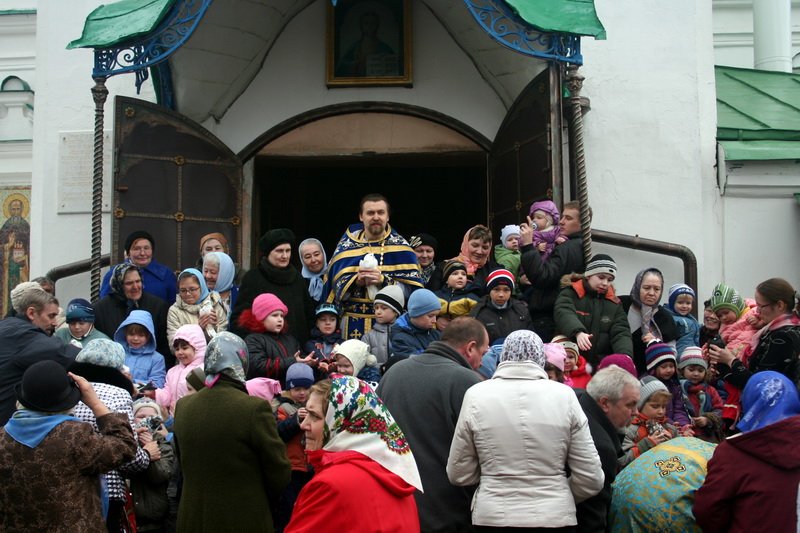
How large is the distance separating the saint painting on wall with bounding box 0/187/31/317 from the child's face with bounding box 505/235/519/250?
9.58m

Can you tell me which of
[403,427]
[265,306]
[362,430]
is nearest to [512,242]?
[265,306]

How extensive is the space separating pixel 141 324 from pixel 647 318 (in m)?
3.76

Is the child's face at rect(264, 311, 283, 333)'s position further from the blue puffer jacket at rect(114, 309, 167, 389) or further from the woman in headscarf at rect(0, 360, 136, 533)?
the woman in headscarf at rect(0, 360, 136, 533)

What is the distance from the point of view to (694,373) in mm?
8367

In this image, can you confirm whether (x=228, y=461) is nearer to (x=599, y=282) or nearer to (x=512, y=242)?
(x=599, y=282)

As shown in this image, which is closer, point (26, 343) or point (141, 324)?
point (26, 343)

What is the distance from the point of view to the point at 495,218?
11531 millimetres

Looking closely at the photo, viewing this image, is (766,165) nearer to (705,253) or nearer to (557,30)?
(705,253)

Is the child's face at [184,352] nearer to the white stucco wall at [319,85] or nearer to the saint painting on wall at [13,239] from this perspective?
the white stucco wall at [319,85]

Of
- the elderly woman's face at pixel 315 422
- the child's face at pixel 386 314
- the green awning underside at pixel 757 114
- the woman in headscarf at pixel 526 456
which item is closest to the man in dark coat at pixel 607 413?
the woman in headscarf at pixel 526 456

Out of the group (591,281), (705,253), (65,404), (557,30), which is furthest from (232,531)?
(705,253)

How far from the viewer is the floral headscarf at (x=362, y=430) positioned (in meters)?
4.84

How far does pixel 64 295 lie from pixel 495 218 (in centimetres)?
422

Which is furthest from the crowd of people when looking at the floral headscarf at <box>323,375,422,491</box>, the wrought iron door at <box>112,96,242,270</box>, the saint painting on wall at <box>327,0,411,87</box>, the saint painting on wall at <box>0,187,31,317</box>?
the saint painting on wall at <box>0,187,31,317</box>
